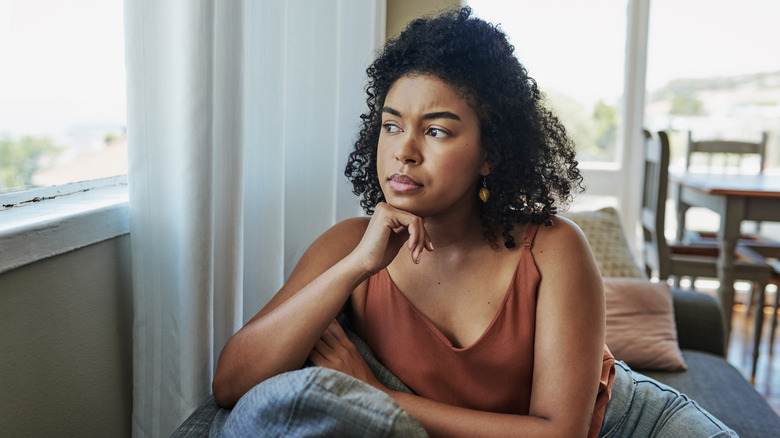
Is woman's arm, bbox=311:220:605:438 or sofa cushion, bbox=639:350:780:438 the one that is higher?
woman's arm, bbox=311:220:605:438

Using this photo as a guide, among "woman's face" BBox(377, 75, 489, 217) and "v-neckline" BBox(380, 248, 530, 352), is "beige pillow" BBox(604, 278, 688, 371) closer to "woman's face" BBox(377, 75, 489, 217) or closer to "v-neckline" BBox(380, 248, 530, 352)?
"v-neckline" BBox(380, 248, 530, 352)

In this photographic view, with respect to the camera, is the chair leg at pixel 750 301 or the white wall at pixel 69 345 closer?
the white wall at pixel 69 345

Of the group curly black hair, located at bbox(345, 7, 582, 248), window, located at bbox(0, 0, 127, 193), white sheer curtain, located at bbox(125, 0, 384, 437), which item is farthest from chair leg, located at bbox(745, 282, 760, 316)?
window, located at bbox(0, 0, 127, 193)

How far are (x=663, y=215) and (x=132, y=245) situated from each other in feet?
9.20

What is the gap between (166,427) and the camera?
1157mm

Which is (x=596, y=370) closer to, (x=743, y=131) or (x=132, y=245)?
(x=132, y=245)

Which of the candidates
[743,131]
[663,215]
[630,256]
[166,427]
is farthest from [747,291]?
[166,427]

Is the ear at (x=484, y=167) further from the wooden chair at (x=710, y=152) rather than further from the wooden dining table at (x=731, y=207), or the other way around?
the wooden chair at (x=710, y=152)

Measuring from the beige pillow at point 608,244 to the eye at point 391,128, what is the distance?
131cm

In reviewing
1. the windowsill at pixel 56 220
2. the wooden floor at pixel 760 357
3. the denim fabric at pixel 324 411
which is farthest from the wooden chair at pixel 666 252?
the denim fabric at pixel 324 411

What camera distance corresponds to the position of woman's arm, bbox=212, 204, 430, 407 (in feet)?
3.78

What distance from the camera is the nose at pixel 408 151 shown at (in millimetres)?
1157

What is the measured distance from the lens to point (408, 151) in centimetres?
116

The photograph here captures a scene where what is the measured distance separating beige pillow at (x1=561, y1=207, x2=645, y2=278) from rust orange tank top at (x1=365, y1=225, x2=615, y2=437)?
116 cm
